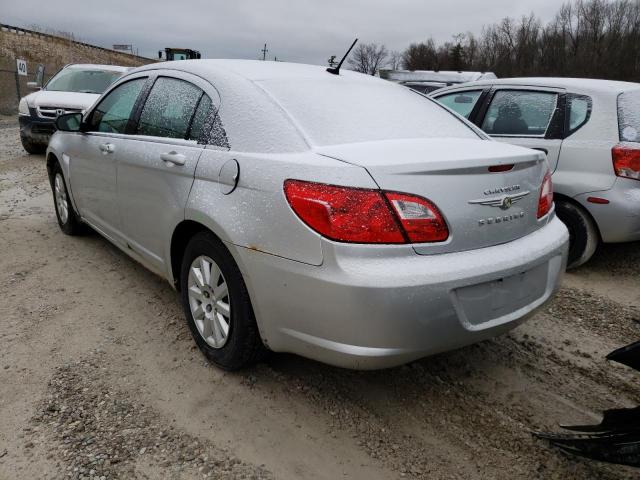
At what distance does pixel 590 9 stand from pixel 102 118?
2927 inches

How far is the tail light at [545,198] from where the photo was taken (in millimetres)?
2527

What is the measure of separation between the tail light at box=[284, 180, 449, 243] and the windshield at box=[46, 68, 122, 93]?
9.32 m

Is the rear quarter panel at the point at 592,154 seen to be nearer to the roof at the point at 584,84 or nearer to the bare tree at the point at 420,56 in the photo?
the roof at the point at 584,84

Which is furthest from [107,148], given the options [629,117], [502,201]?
[629,117]

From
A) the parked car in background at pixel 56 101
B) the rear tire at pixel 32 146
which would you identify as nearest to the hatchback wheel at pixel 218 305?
the parked car in background at pixel 56 101

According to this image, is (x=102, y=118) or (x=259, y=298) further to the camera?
(x=102, y=118)

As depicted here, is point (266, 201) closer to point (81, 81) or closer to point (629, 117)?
point (629, 117)

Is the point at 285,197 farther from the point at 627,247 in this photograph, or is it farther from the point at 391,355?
the point at 627,247

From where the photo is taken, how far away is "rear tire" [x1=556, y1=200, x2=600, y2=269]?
13.9 ft

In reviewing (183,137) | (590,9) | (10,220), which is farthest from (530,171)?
(590,9)

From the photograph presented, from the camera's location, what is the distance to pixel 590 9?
6359cm

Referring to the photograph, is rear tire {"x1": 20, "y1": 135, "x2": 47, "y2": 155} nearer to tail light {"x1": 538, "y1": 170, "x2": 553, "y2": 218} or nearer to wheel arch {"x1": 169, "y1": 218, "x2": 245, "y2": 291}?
wheel arch {"x1": 169, "y1": 218, "x2": 245, "y2": 291}

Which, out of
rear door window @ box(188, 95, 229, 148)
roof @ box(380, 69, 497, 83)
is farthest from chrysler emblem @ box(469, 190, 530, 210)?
roof @ box(380, 69, 497, 83)

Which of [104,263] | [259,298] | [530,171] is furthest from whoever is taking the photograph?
[104,263]
